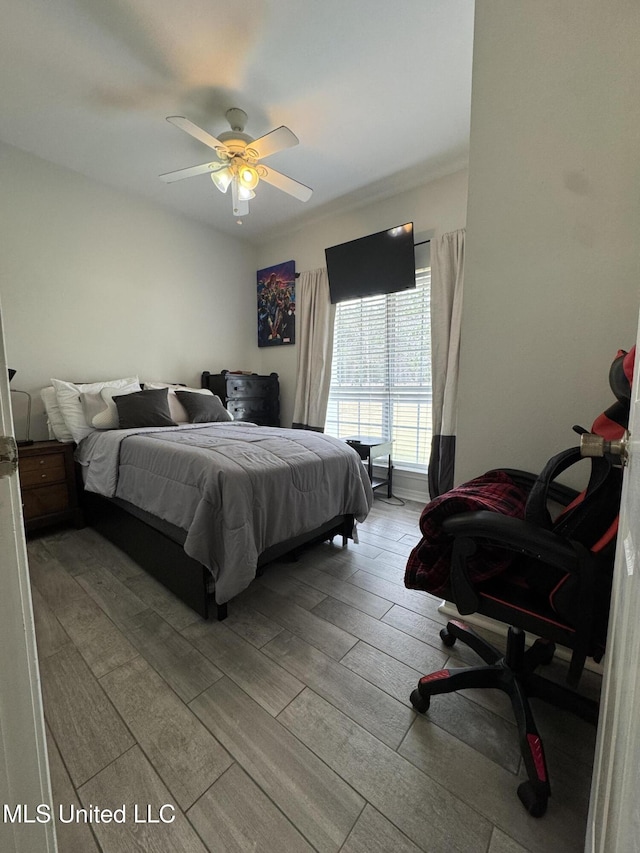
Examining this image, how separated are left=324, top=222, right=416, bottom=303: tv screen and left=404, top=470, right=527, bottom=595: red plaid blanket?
2575 millimetres

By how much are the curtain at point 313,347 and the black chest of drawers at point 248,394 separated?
38cm

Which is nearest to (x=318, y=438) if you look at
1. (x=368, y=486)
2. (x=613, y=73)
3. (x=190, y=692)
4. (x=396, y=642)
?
(x=368, y=486)

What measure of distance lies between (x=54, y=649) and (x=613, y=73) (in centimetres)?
303

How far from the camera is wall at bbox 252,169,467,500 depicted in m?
2.92

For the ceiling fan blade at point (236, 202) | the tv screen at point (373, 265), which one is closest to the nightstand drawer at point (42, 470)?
the ceiling fan blade at point (236, 202)

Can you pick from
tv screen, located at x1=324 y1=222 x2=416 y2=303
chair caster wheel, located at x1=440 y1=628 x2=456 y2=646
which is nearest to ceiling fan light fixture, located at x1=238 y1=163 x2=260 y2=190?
tv screen, located at x1=324 y1=222 x2=416 y2=303

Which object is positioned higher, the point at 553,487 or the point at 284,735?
the point at 553,487

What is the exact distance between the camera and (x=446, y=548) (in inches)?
41.6

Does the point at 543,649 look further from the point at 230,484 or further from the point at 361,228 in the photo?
the point at 361,228

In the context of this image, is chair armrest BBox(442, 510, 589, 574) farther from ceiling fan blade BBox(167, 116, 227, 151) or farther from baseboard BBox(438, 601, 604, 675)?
ceiling fan blade BBox(167, 116, 227, 151)

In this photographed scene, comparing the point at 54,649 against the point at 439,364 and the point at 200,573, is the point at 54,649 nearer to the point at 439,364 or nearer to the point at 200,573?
the point at 200,573

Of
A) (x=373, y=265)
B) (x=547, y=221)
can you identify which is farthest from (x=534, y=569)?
(x=373, y=265)

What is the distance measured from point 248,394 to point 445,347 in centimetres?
220

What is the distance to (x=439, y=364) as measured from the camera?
296cm
